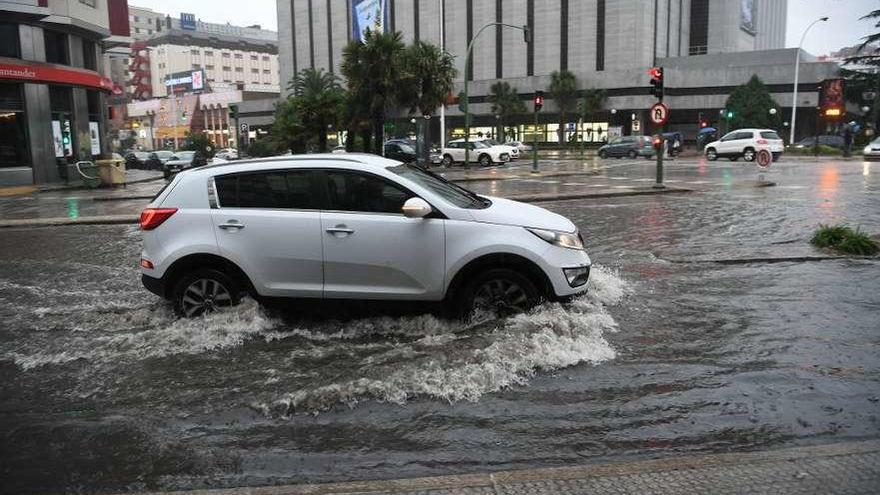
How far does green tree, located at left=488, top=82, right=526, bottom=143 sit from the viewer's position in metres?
79.8

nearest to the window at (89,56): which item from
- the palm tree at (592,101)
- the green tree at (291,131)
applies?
the green tree at (291,131)

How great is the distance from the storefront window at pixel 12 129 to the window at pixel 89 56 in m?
5.37

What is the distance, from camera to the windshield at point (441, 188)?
662 centimetres

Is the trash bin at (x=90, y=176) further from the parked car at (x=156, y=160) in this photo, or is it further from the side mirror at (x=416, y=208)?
the side mirror at (x=416, y=208)

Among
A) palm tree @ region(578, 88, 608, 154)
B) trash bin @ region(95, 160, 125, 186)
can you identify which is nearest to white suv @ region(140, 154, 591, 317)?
trash bin @ region(95, 160, 125, 186)

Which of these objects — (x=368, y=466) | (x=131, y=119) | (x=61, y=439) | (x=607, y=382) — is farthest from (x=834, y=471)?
(x=131, y=119)

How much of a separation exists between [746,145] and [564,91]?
39906 mm

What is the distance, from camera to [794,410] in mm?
4695

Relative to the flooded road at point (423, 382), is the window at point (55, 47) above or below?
above

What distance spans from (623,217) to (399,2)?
8228 cm

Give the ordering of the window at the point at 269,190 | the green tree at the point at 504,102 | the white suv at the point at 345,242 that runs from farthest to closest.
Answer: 1. the green tree at the point at 504,102
2. the window at the point at 269,190
3. the white suv at the point at 345,242

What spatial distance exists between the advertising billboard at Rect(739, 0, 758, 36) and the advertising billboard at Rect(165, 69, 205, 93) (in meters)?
88.2

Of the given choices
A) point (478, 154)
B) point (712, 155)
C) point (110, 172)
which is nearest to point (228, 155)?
point (478, 154)

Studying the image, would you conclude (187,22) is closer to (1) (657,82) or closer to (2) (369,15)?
(2) (369,15)
